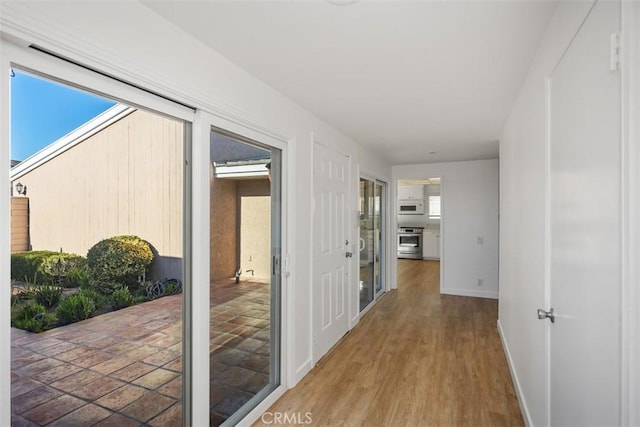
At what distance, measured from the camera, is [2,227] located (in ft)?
3.42

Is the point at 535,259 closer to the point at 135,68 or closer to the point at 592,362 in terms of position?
the point at 592,362

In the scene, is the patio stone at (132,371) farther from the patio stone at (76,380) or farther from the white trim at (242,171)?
the white trim at (242,171)

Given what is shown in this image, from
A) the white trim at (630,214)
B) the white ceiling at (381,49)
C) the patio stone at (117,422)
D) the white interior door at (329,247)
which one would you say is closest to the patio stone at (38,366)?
the patio stone at (117,422)

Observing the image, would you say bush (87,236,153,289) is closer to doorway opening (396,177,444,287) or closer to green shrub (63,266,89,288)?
green shrub (63,266,89,288)

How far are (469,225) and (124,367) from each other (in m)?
5.43

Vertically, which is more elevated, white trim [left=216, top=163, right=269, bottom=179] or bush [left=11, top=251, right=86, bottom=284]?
white trim [left=216, top=163, right=269, bottom=179]

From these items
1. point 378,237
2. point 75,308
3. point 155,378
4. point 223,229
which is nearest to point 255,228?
point 223,229

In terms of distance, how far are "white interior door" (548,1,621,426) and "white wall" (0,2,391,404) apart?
169cm

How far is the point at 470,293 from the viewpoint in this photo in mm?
5629

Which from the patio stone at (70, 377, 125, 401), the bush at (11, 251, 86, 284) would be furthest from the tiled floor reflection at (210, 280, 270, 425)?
the bush at (11, 251, 86, 284)

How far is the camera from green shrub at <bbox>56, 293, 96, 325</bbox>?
1.32 meters

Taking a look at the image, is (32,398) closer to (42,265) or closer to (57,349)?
(57,349)

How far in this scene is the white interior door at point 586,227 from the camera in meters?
0.94

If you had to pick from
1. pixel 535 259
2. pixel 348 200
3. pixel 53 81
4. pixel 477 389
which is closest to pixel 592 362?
pixel 535 259
